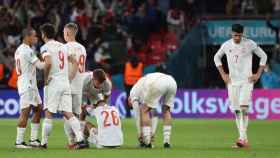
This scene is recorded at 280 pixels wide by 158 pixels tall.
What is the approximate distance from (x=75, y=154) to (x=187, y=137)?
6.21 m

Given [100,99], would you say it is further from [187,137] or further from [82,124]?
[187,137]

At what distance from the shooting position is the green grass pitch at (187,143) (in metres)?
17.6

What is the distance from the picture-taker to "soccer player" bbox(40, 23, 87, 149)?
61.7ft

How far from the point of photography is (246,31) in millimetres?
34531

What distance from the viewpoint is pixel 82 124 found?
1969 centimetres

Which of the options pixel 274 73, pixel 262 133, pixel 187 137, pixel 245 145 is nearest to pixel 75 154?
pixel 245 145

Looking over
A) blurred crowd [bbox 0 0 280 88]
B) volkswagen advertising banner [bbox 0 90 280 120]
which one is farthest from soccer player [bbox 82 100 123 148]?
blurred crowd [bbox 0 0 280 88]

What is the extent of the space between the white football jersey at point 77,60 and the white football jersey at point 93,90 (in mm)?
180

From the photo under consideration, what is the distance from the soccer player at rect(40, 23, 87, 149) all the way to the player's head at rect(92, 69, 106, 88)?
1.70ft

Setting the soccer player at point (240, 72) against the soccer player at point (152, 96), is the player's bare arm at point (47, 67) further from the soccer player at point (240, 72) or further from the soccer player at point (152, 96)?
the soccer player at point (240, 72)

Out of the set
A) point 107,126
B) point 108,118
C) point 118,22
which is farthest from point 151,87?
point 118,22

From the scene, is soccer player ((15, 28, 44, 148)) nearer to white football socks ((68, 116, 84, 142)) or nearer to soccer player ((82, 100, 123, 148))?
white football socks ((68, 116, 84, 142))

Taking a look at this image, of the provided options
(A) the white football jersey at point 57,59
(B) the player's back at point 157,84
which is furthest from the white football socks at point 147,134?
(A) the white football jersey at point 57,59

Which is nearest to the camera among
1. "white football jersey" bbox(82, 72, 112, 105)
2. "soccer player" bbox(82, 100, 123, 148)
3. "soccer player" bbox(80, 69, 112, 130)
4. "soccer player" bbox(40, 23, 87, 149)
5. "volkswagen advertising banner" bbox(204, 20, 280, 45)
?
"soccer player" bbox(40, 23, 87, 149)
